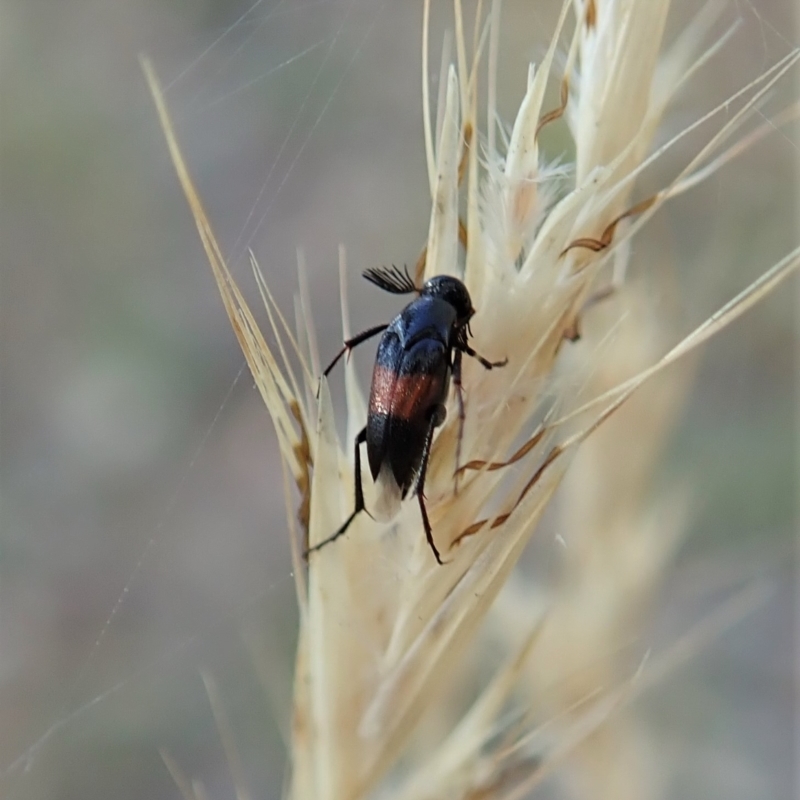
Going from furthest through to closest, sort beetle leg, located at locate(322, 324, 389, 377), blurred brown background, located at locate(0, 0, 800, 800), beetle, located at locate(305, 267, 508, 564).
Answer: blurred brown background, located at locate(0, 0, 800, 800) < beetle leg, located at locate(322, 324, 389, 377) < beetle, located at locate(305, 267, 508, 564)

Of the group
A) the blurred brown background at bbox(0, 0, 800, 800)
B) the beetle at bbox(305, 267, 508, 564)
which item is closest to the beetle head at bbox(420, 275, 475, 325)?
the beetle at bbox(305, 267, 508, 564)

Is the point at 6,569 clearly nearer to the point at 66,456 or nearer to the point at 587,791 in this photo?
the point at 66,456

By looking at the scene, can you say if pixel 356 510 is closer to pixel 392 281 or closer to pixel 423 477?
pixel 423 477

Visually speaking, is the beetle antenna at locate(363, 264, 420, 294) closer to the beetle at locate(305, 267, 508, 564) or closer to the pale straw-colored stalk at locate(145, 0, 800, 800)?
the beetle at locate(305, 267, 508, 564)

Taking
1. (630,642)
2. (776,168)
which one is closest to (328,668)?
(630,642)

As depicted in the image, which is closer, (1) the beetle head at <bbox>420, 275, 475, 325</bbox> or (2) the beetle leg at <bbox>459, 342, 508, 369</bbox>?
(2) the beetle leg at <bbox>459, 342, 508, 369</bbox>

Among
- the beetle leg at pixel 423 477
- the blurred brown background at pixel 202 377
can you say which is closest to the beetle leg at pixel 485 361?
the beetle leg at pixel 423 477
